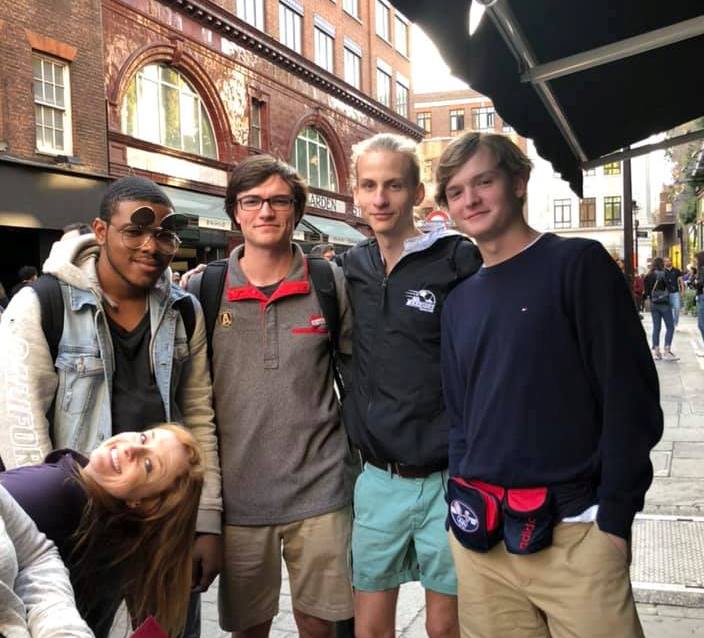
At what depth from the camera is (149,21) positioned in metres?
17.8

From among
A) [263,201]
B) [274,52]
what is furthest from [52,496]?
[274,52]

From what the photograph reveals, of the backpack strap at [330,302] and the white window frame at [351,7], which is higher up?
the white window frame at [351,7]

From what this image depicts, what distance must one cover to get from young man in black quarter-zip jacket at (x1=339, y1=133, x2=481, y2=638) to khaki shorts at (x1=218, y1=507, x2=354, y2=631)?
4.1 inches

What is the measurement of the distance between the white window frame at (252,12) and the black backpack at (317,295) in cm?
2093

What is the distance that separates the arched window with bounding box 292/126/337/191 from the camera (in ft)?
85.6

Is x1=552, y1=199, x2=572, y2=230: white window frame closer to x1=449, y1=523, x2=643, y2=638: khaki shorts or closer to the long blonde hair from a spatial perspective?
x1=449, y1=523, x2=643, y2=638: khaki shorts

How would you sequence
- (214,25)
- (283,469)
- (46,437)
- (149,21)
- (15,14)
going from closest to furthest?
1. (46,437)
2. (283,469)
3. (15,14)
4. (149,21)
5. (214,25)

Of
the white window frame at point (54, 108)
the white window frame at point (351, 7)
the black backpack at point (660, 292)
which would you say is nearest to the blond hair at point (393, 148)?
the black backpack at point (660, 292)

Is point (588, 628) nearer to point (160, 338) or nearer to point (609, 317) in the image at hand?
point (609, 317)

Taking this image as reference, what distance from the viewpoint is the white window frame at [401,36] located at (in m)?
35.4

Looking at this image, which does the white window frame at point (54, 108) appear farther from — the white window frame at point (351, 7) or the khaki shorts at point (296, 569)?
the white window frame at point (351, 7)

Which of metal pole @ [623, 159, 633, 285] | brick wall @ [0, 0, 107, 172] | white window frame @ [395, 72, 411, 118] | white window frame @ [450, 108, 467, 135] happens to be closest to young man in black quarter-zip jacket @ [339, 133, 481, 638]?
metal pole @ [623, 159, 633, 285]

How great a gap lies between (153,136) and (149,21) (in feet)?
9.14

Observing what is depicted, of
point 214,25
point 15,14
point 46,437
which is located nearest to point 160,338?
point 46,437
